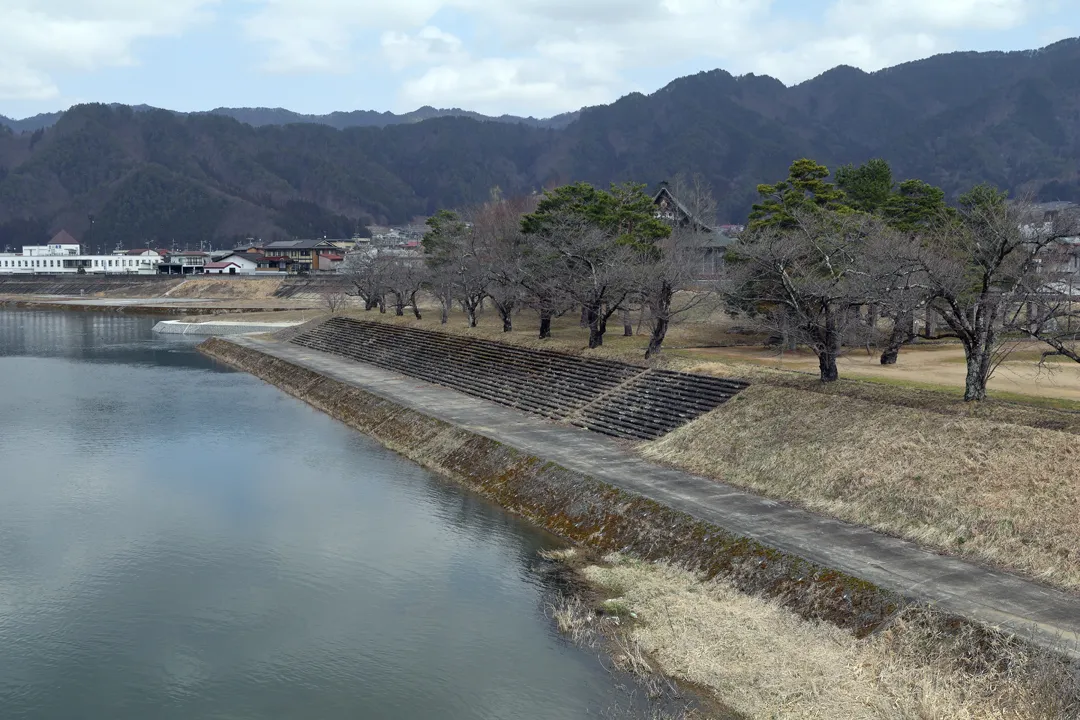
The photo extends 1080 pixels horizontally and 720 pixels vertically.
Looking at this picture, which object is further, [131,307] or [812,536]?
[131,307]

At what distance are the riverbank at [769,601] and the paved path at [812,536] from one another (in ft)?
1.50

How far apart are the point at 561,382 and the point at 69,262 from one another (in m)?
140

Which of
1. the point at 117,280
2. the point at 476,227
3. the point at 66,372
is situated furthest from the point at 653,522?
the point at 117,280

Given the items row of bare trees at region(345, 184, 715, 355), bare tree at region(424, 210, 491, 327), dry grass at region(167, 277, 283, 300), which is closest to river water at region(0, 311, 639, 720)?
row of bare trees at region(345, 184, 715, 355)

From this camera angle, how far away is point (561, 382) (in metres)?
36.3

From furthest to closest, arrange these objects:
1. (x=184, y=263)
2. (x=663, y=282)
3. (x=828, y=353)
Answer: (x=184, y=263) → (x=663, y=282) → (x=828, y=353)

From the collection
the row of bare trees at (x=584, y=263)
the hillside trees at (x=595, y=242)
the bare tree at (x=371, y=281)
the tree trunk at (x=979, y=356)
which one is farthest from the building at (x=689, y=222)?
the tree trunk at (x=979, y=356)

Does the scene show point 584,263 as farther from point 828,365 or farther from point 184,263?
point 184,263

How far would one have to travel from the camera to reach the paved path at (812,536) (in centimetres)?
1429

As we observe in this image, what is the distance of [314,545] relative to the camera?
2152cm

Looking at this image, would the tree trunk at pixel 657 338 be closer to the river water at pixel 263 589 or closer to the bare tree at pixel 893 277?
the bare tree at pixel 893 277

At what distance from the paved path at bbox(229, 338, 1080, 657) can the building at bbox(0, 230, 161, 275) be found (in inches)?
5038

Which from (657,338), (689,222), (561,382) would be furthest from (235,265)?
(657,338)

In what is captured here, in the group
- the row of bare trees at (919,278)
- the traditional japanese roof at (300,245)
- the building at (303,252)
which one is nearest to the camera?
the row of bare trees at (919,278)
